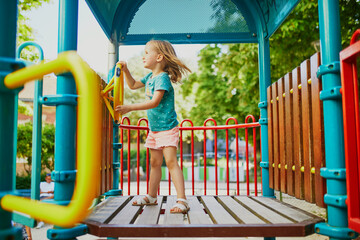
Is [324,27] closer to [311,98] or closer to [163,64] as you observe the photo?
[311,98]

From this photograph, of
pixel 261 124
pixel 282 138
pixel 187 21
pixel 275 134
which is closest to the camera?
pixel 282 138

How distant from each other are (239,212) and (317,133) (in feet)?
2.74

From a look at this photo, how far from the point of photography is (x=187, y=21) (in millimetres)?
3943

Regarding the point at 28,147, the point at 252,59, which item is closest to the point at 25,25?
the point at 28,147

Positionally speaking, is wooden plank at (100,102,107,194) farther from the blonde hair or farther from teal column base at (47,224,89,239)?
teal column base at (47,224,89,239)

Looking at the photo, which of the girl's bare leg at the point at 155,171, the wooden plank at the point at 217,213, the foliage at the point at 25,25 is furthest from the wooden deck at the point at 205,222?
the foliage at the point at 25,25

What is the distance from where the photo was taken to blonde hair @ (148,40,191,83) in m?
2.75

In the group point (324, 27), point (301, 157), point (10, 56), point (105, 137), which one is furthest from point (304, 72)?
point (10, 56)

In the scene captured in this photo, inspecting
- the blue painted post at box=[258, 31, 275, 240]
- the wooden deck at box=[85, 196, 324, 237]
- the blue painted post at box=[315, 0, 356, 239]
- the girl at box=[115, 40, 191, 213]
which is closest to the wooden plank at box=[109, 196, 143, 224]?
the wooden deck at box=[85, 196, 324, 237]

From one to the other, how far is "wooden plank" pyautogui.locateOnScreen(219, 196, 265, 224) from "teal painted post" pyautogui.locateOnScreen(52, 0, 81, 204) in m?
1.19

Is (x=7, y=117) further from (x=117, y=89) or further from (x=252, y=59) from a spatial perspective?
(x=252, y=59)

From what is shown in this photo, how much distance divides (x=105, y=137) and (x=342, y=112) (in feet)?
6.44

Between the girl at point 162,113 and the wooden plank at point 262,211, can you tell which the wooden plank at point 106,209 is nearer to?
the girl at point 162,113

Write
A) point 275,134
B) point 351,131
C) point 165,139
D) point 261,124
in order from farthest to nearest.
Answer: point 261,124, point 275,134, point 165,139, point 351,131
